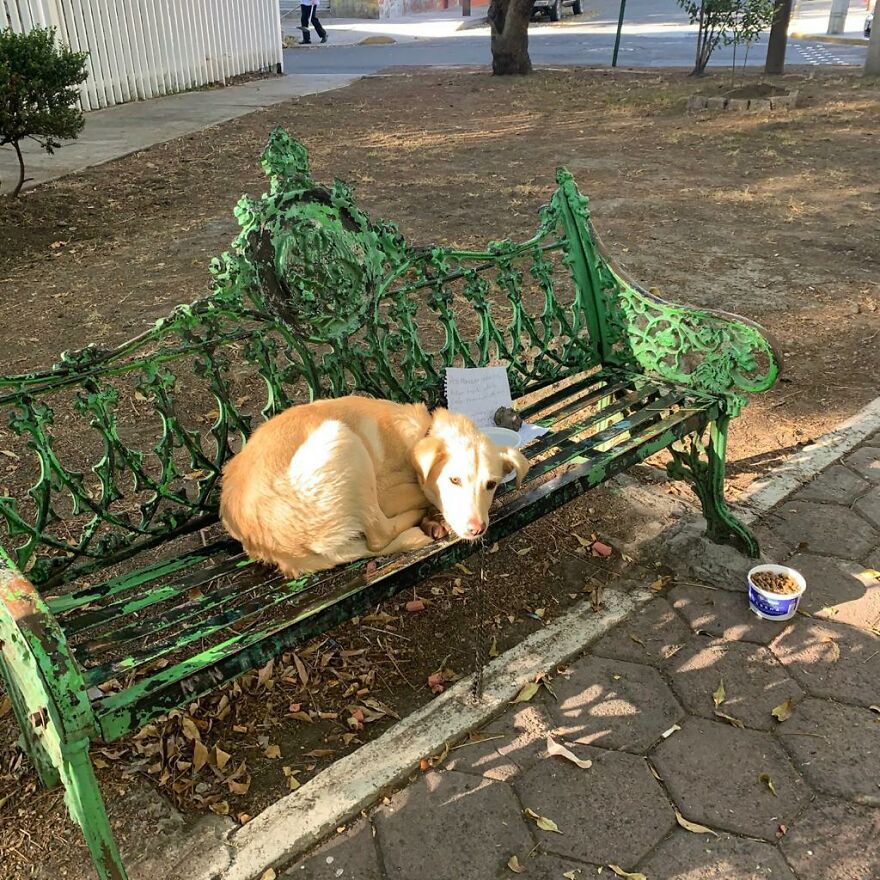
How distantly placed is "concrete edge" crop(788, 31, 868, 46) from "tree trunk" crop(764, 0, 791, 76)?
8.66 meters

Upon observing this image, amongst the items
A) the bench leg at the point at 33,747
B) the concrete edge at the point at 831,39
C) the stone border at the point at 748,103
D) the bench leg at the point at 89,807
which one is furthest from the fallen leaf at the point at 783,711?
the concrete edge at the point at 831,39

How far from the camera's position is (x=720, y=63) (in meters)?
17.5

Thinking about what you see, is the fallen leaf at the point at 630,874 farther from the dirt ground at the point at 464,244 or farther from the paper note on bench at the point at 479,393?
the paper note on bench at the point at 479,393

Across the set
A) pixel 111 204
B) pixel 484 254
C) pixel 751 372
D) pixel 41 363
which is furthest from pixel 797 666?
pixel 111 204

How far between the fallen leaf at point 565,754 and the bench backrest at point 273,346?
1.32m

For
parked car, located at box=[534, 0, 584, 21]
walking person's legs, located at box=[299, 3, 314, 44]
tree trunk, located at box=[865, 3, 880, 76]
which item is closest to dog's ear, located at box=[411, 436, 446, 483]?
tree trunk, located at box=[865, 3, 880, 76]

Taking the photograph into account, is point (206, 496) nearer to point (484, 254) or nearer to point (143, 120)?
point (484, 254)

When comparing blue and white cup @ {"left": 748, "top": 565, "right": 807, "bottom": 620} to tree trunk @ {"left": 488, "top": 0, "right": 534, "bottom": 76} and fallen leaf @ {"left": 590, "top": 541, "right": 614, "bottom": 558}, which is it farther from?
tree trunk @ {"left": 488, "top": 0, "right": 534, "bottom": 76}

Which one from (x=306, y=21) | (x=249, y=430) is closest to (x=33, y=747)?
(x=249, y=430)

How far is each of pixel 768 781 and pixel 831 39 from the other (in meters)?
25.5

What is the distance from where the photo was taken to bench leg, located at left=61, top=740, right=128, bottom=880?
1.72 meters

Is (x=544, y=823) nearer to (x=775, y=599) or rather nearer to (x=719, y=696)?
(x=719, y=696)

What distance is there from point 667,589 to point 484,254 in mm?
A: 1514

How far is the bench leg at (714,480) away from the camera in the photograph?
324cm
